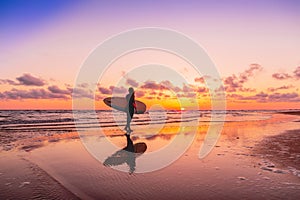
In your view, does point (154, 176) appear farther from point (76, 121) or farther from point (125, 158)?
point (76, 121)

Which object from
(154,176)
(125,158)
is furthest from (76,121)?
(154,176)

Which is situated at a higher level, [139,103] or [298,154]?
[139,103]

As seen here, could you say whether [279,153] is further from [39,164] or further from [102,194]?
[39,164]

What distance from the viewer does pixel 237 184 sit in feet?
18.7

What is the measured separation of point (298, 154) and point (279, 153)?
633mm

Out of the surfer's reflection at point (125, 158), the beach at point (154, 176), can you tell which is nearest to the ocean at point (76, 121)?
the surfer's reflection at point (125, 158)

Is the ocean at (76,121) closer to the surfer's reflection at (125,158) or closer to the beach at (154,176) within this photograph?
the surfer's reflection at (125,158)

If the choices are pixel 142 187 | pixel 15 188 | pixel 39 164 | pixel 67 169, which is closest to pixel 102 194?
pixel 142 187

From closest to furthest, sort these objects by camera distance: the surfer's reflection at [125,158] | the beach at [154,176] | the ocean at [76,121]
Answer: the beach at [154,176] → the surfer's reflection at [125,158] → the ocean at [76,121]

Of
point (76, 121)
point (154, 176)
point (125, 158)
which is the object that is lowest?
point (154, 176)

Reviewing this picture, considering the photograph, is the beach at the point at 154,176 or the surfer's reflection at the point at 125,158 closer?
the beach at the point at 154,176

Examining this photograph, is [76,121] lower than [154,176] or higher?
higher

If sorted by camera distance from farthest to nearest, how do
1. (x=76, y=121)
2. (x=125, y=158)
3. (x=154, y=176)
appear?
(x=76, y=121) < (x=125, y=158) < (x=154, y=176)

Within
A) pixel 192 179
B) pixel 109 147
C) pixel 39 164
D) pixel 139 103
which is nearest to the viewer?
pixel 192 179
